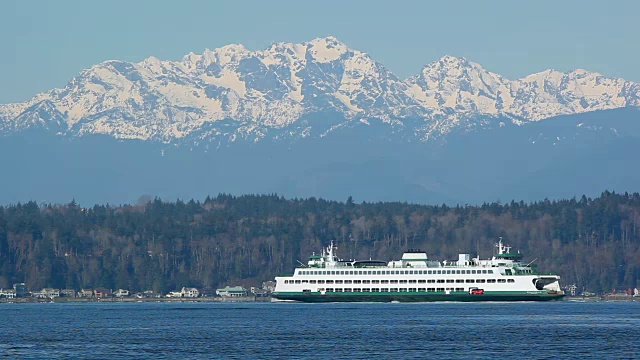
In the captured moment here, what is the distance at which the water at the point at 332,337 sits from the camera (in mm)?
132750

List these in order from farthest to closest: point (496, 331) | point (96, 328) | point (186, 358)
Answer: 1. point (96, 328)
2. point (496, 331)
3. point (186, 358)

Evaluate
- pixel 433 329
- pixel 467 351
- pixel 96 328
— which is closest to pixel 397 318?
pixel 433 329

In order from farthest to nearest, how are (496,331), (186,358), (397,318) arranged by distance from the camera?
(397,318), (496,331), (186,358)

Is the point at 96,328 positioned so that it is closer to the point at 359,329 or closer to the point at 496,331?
the point at 359,329

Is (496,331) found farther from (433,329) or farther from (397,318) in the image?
(397,318)

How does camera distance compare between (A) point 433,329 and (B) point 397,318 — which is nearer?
(A) point 433,329

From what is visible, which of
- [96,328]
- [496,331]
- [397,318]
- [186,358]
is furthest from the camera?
[397,318]

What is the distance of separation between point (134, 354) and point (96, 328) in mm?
40940

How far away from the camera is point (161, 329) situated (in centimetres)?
16850

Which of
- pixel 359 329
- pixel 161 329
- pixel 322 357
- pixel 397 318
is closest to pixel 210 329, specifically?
pixel 161 329

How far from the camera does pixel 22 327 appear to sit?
176m

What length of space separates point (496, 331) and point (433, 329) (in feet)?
24.8

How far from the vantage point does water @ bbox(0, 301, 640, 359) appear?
132750 mm

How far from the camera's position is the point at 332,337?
15238 cm
